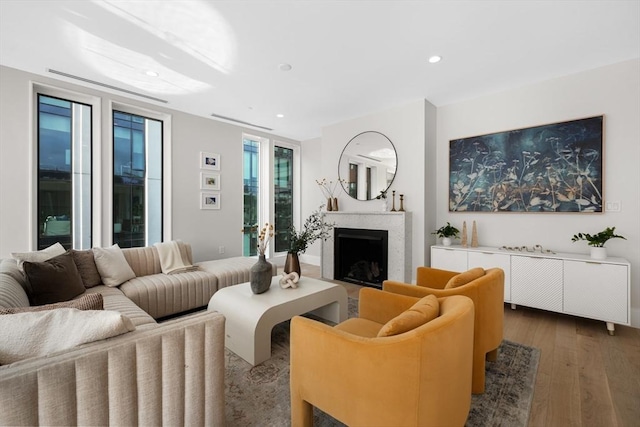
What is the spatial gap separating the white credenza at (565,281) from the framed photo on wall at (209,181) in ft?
12.8

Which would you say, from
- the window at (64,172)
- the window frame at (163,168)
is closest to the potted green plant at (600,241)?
the window frame at (163,168)

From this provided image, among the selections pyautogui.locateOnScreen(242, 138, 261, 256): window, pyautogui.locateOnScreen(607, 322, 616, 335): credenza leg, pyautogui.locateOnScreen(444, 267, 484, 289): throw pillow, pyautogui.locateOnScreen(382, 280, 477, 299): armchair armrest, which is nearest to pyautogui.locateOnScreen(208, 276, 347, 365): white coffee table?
pyautogui.locateOnScreen(382, 280, 477, 299): armchair armrest

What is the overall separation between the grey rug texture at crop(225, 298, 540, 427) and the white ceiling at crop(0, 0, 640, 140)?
271 cm

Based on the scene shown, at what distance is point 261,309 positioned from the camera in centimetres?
212

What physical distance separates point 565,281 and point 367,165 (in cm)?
280

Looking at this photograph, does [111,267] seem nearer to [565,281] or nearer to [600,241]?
[565,281]

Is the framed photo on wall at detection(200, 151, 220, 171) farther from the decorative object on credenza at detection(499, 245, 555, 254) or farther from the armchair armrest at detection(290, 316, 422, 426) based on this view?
the decorative object on credenza at detection(499, 245, 555, 254)

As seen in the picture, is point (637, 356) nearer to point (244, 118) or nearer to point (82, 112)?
point (244, 118)

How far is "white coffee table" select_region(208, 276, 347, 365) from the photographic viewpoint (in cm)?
208

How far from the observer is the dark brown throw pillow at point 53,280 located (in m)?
2.05

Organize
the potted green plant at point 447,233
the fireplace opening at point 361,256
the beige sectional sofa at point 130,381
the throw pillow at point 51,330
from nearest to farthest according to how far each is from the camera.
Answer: the beige sectional sofa at point 130,381
the throw pillow at point 51,330
the potted green plant at point 447,233
the fireplace opening at point 361,256

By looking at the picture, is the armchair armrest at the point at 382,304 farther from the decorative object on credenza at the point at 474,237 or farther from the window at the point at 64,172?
the window at the point at 64,172

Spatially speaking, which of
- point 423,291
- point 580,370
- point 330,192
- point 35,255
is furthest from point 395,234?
point 35,255

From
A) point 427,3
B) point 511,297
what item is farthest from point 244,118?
point 511,297
